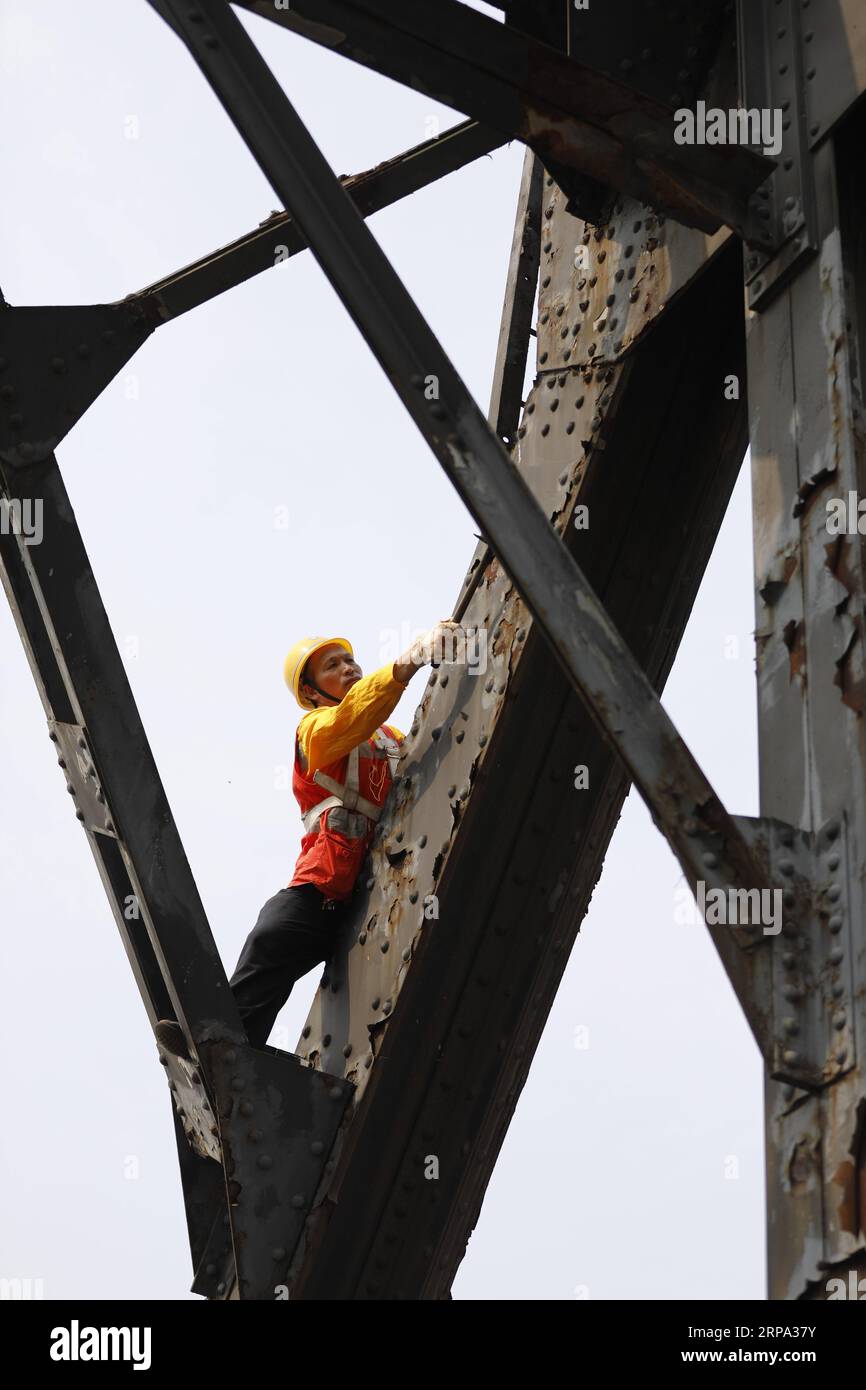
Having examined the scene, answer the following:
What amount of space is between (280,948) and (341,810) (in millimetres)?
556

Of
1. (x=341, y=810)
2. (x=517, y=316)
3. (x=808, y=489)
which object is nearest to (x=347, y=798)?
(x=341, y=810)

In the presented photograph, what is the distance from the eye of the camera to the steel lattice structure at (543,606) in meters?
3.77

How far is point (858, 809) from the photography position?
369cm

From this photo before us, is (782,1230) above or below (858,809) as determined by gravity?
below

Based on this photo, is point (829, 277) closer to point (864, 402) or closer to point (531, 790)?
point (864, 402)

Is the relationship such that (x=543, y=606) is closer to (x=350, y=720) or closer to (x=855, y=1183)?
(x=855, y=1183)

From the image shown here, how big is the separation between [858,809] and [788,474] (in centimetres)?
89

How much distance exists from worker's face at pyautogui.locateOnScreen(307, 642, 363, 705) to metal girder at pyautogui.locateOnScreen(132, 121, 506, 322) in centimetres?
188

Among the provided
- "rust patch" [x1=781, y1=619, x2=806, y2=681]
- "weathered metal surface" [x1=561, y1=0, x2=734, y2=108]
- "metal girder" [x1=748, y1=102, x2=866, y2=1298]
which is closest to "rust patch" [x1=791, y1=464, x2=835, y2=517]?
"metal girder" [x1=748, y1=102, x2=866, y2=1298]

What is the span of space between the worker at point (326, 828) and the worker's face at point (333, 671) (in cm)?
60

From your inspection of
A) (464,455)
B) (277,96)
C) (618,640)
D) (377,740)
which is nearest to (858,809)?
(618,640)

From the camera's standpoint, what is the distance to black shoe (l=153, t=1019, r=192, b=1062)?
5.53 metres

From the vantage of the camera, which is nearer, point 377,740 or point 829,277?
point 829,277

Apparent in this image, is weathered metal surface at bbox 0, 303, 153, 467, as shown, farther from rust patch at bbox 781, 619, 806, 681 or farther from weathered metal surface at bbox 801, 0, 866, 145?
rust patch at bbox 781, 619, 806, 681
